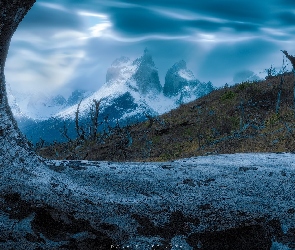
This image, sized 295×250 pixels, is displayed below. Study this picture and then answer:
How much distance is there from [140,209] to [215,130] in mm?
20927

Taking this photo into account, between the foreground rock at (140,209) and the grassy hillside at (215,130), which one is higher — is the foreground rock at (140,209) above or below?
above

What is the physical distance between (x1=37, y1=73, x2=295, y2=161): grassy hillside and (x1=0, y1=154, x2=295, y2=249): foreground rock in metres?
12.3

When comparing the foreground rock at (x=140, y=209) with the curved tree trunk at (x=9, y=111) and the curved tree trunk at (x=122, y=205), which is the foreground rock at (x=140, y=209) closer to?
the curved tree trunk at (x=122, y=205)

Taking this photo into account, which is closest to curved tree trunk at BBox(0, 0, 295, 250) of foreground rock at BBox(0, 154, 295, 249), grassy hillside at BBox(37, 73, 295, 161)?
foreground rock at BBox(0, 154, 295, 249)

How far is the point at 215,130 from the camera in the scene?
2316cm

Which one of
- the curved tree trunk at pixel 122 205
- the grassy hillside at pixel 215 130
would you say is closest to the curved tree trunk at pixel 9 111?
the curved tree trunk at pixel 122 205

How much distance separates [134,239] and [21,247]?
0.83m

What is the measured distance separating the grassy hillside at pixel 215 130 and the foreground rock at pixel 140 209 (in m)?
12.3

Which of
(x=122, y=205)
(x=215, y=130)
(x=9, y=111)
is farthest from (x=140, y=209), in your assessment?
(x=215, y=130)

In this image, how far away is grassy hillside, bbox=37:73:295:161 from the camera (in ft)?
57.1

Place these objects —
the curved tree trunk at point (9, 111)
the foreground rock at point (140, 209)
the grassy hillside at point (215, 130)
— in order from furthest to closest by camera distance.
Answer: the grassy hillside at point (215, 130)
the curved tree trunk at point (9, 111)
the foreground rock at point (140, 209)

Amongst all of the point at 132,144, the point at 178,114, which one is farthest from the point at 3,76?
the point at 178,114

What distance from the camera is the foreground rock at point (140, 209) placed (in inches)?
101

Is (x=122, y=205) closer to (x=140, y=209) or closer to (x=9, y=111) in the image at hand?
(x=140, y=209)
